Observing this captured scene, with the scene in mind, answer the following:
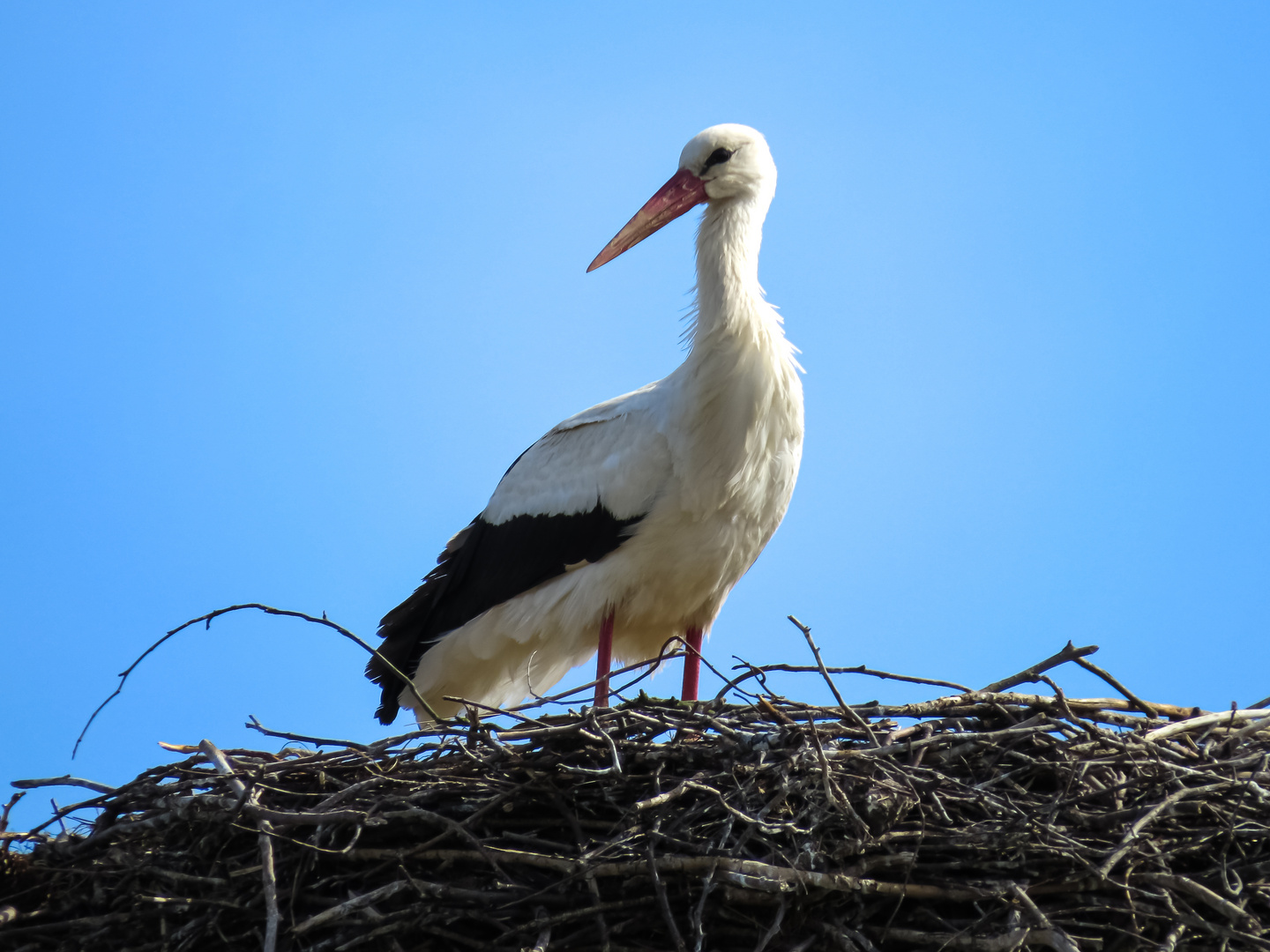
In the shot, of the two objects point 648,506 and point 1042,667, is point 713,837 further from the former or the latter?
point 648,506

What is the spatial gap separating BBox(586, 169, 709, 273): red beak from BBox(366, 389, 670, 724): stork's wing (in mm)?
594

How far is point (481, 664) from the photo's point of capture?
4.77m

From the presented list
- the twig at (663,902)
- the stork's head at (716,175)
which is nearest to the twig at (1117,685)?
the twig at (663,902)

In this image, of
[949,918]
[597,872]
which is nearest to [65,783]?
[597,872]

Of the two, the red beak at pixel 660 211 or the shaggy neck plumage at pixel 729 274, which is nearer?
the shaggy neck plumage at pixel 729 274

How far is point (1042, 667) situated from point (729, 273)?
193 centimetres

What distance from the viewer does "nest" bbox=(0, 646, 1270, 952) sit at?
2.67 meters

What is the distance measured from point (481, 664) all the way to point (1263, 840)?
8.94 ft

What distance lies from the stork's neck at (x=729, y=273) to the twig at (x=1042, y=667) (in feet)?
5.41

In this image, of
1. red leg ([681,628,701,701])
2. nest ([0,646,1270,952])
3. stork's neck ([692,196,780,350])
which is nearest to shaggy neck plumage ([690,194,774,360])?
stork's neck ([692,196,780,350])

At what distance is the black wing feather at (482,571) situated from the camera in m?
4.39

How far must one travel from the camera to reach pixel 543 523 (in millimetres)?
4559

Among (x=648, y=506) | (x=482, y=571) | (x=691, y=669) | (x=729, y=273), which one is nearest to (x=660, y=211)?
(x=729, y=273)

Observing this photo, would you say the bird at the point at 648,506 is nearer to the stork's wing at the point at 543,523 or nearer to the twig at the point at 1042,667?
the stork's wing at the point at 543,523
